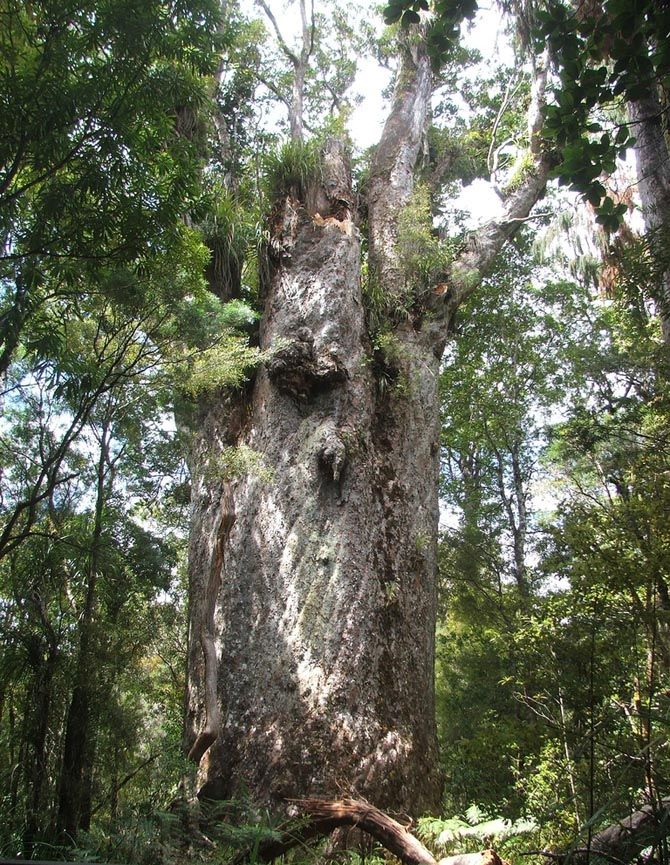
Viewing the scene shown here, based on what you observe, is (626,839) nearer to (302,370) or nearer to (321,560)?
(321,560)

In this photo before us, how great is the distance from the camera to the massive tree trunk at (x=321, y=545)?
406 cm

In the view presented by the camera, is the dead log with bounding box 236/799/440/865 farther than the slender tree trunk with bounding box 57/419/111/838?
No

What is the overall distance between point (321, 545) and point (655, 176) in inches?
149

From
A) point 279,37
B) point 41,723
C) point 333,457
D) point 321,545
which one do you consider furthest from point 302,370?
point 279,37

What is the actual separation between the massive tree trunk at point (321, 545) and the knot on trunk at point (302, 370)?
0.6 inches

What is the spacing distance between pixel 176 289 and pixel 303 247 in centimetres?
220

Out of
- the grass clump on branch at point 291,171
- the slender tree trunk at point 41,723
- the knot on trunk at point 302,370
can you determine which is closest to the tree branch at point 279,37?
the grass clump on branch at point 291,171

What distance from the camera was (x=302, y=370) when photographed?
553 centimetres

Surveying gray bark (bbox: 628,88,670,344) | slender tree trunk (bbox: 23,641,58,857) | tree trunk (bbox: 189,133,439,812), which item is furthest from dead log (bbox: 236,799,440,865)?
slender tree trunk (bbox: 23,641,58,857)

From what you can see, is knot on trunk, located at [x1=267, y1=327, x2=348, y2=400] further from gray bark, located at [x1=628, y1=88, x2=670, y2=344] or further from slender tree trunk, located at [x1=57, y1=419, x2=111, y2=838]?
gray bark, located at [x1=628, y1=88, x2=670, y2=344]

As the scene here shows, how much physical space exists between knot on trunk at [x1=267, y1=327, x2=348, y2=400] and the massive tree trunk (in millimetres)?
14

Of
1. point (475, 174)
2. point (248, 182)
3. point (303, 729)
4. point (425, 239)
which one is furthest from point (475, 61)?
point (303, 729)

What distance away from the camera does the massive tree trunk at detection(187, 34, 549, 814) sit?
4.06 metres

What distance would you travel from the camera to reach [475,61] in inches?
476
